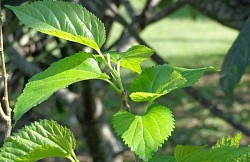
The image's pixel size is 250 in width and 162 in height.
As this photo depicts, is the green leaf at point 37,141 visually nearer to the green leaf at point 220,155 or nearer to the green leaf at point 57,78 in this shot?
the green leaf at point 57,78

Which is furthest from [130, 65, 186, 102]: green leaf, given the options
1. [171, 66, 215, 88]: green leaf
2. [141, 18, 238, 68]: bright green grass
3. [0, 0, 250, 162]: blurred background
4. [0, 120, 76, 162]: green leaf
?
[141, 18, 238, 68]: bright green grass

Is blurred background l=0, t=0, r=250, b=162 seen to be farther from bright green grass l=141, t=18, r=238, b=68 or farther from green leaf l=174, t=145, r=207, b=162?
bright green grass l=141, t=18, r=238, b=68

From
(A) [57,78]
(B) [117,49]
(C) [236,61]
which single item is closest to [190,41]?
(B) [117,49]

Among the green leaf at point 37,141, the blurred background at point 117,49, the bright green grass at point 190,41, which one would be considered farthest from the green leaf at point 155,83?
the bright green grass at point 190,41

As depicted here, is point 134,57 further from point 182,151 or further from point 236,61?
point 236,61

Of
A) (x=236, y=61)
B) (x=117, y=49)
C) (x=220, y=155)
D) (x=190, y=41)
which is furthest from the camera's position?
(x=190, y=41)

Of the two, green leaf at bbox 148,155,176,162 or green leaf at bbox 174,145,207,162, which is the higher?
green leaf at bbox 174,145,207,162
